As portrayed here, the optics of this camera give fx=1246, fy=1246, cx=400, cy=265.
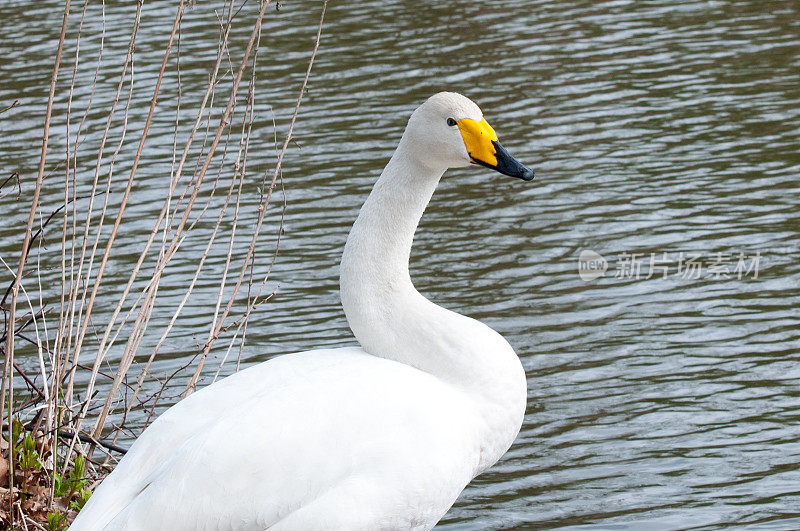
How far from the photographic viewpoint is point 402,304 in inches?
188

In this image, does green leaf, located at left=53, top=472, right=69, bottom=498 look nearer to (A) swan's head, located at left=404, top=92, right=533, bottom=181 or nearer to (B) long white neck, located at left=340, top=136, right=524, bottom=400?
(B) long white neck, located at left=340, top=136, right=524, bottom=400

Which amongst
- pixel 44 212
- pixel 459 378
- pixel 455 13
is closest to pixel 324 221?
pixel 44 212

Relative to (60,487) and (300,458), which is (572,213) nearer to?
(60,487)

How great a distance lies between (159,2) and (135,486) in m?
13.9

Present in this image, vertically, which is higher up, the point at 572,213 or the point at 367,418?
the point at 367,418

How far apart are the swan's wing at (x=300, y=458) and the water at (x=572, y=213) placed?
1854mm

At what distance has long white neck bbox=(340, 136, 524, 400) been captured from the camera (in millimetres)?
4660

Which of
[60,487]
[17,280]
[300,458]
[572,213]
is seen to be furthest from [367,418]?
[572,213]

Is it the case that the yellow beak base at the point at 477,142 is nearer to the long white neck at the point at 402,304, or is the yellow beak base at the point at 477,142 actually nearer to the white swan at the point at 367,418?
the white swan at the point at 367,418

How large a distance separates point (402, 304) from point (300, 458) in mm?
802

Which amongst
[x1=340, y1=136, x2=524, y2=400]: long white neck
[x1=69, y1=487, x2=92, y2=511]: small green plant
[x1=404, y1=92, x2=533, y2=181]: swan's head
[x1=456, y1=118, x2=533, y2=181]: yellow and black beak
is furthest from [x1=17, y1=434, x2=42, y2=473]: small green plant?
[x1=456, y1=118, x2=533, y2=181]: yellow and black beak

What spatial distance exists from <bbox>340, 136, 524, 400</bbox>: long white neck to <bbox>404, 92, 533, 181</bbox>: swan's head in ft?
0.29

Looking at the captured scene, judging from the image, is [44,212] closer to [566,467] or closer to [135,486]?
[566,467]

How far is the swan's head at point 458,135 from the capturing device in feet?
15.4
